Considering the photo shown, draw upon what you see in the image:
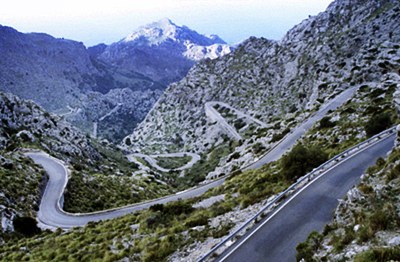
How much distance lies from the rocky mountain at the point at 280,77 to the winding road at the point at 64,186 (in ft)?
16.4

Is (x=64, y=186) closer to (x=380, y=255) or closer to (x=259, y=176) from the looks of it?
(x=259, y=176)

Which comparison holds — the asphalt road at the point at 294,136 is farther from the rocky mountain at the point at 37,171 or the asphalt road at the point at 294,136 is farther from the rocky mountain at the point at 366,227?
the rocky mountain at the point at 366,227

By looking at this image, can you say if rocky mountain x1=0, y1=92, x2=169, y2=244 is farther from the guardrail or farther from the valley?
the guardrail

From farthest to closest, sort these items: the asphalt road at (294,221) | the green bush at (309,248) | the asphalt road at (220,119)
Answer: the asphalt road at (220,119)
the asphalt road at (294,221)
the green bush at (309,248)

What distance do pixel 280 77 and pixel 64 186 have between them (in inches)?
3770

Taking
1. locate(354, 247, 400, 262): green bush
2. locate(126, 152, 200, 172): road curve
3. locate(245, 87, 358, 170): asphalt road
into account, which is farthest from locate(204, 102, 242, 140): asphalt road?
locate(354, 247, 400, 262): green bush

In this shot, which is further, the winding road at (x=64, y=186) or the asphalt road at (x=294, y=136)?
the asphalt road at (x=294, y=136)

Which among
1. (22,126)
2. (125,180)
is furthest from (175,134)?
(125,180)

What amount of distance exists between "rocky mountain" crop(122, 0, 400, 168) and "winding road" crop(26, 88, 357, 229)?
16.4 feet

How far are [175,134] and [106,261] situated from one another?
128m

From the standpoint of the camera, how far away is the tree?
23047mm

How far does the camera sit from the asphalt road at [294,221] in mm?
12852

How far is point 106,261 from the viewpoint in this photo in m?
15.8

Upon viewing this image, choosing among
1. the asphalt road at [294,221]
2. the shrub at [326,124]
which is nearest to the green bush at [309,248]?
the asphalt road at [294,221]
